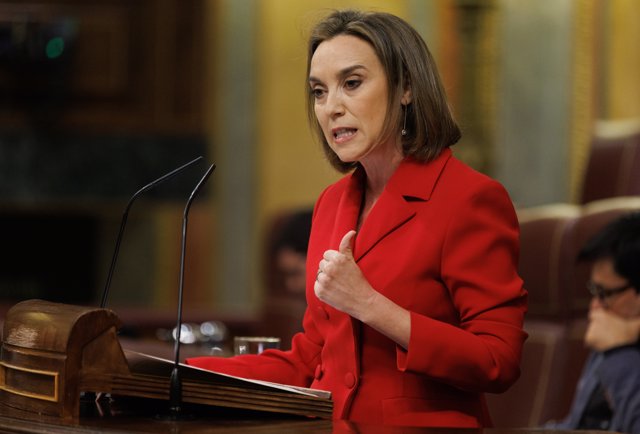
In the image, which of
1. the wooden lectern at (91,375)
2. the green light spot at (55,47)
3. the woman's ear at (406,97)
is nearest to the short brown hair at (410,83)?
the woman's ear at (406,97)

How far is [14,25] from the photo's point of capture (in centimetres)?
701

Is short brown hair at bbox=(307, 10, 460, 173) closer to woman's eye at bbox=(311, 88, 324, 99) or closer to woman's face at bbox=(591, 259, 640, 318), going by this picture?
woman's eye at bbox=(311, 88, 324, 99)

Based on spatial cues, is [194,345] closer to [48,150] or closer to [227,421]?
[227,421]

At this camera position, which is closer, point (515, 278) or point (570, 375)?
point (515, 278)

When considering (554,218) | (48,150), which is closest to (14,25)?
(48,150)

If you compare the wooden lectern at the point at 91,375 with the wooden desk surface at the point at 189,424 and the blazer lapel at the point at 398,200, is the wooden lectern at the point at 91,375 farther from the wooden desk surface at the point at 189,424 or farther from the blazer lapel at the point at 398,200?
the blazer lapel at the point at 398,200

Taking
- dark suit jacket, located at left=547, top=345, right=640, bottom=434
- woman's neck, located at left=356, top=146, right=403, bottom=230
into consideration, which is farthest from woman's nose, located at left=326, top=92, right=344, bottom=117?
dark suit jacket, located at left=547, top=345, right=640, bottom=434

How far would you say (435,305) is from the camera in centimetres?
172

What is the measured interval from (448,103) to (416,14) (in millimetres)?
5024

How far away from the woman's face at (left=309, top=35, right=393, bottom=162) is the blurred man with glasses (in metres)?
1.16

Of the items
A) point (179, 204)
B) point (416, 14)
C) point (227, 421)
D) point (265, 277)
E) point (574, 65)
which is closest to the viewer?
point (227, 421)

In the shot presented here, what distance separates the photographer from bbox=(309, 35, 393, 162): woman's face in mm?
1784

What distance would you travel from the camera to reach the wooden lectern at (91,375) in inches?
59.8

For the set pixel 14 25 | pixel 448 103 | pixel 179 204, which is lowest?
pixel 179 204
